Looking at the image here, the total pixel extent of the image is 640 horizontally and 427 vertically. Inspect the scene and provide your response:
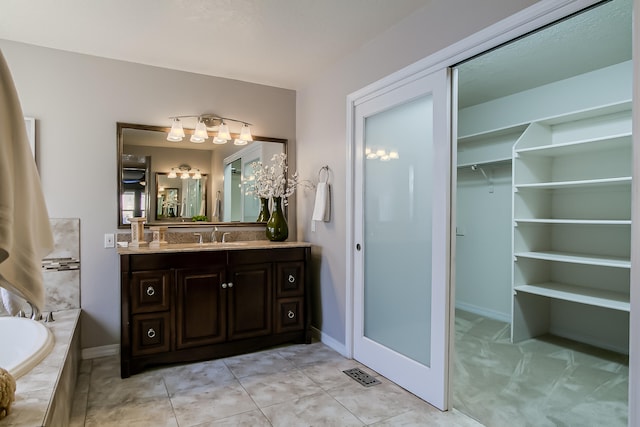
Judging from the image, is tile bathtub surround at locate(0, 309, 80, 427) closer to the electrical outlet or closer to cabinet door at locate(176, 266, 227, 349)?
cabinet door at locate(176, 266, 227, 349)

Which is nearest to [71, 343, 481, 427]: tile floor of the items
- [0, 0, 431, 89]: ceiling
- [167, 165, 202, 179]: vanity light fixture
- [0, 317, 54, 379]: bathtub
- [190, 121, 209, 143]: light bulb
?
[0, 317, 54, 379]: bathtub

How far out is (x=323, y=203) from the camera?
129 inches

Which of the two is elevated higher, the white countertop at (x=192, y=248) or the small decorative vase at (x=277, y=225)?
the small decorative vase at (x=277, y=225)

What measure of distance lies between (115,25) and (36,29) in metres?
0.58

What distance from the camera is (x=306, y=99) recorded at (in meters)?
3.73

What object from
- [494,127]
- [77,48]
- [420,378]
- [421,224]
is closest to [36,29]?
[77,48]

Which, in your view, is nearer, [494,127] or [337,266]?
[337,266]

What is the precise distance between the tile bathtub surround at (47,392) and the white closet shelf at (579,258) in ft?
11.5

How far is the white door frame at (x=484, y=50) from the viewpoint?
4.66 feet

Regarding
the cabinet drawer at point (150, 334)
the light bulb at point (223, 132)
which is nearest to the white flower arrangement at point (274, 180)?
the light bulb at point (223, 132)

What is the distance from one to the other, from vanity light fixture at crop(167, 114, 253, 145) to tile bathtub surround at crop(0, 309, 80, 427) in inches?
68.8

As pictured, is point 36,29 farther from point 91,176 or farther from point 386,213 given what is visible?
point 386,213

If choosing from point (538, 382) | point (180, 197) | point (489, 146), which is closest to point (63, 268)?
point (180, 197)

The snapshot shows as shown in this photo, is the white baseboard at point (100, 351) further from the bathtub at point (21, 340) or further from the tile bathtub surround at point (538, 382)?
the tile bathtub surround at point (538, 382)
